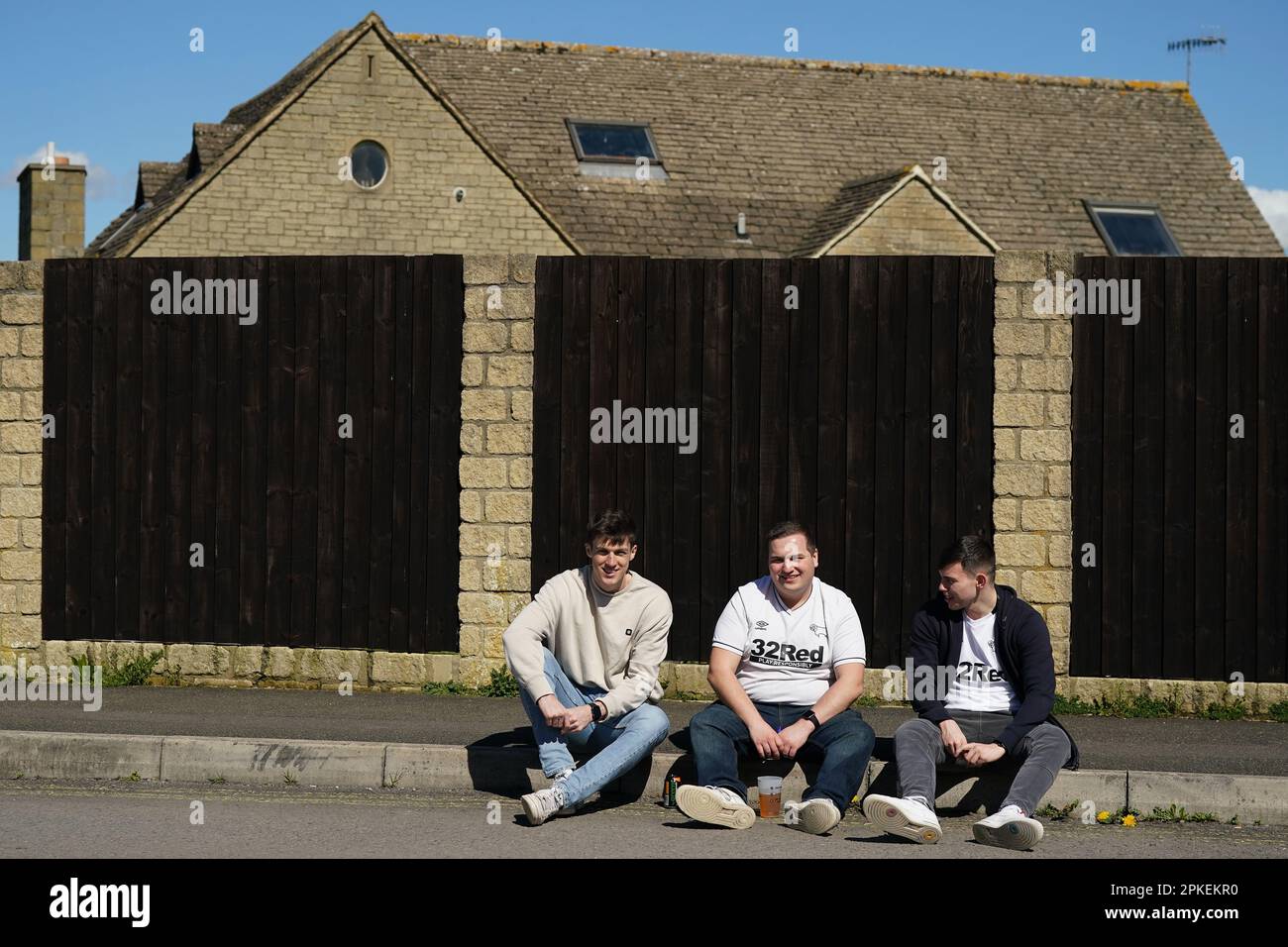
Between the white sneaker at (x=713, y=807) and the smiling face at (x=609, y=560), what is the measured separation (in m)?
1.04

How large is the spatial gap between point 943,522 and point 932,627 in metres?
2.78

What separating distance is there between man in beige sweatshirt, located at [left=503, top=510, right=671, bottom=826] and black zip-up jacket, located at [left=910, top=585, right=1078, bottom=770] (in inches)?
47.0

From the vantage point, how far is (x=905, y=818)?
6344mm

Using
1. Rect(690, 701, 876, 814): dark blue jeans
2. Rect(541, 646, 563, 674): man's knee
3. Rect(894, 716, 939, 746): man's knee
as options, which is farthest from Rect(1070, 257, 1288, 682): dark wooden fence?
Rect(541, 646, 563, 674): man's knee

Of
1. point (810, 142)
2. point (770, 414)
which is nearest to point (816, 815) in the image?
point (770, 414)

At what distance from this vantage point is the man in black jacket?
6.71m

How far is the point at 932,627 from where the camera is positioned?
23.4 feet

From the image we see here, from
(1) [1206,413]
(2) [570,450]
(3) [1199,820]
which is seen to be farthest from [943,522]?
(3) [1199,820]

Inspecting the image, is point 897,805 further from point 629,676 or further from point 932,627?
point 629,676

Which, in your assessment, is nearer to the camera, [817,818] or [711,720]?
[817,818]

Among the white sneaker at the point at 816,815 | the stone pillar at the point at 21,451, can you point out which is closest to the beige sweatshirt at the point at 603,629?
the white sneaker at the point at 816,815

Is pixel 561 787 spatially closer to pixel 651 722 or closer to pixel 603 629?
pixel 651 722

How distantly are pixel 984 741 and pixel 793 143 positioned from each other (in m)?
21.3

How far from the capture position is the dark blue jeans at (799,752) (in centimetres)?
682
